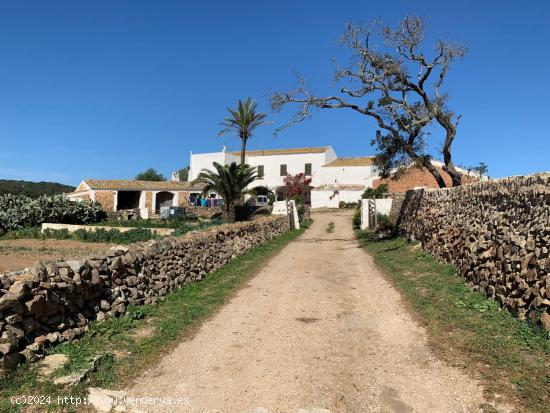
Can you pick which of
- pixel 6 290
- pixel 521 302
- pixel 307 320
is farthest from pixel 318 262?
pixel 6 290

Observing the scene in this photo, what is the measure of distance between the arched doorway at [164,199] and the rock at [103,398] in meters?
44.4

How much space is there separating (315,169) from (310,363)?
52714mm

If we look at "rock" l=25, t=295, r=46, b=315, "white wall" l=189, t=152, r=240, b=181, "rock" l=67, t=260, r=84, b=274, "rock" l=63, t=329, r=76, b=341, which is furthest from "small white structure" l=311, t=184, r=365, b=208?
"rock" l=25, t=295, r=46, b=315

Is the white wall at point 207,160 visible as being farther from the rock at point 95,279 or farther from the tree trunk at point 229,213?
the rock at point 95,279

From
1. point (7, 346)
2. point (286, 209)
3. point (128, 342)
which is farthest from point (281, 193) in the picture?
point (7, 346)

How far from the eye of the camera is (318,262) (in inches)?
550

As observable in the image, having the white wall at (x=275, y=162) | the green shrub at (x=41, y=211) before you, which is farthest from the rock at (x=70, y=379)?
the white wall at (x=275, y=162)

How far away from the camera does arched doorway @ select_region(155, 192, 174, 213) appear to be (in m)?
47.9

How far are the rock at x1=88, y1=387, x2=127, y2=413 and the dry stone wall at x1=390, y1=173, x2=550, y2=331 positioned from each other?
17.6 feet

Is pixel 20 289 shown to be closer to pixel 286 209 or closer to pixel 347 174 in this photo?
pixel 286 209

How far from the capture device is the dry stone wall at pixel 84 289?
517 centimetres

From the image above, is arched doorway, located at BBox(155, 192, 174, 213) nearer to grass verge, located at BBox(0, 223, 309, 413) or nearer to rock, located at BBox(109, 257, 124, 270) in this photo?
grass verge, located at BBox(0, 223, 309, 413)

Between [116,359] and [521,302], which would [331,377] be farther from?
[521,302]

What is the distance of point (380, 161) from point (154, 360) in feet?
54.9
